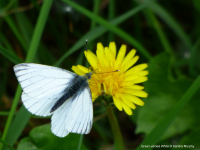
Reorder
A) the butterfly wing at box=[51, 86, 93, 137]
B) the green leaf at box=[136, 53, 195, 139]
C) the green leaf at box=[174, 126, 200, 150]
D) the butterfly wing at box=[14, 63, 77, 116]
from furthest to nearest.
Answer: the green leaf at box=[136, 53, 195, 139] → the green leaf at box=[174, 126, 200, 150] → the butterfly wing at box=[14, 63, 77, 116] → the butterfly wing at box=[51, 86, 93, 137]

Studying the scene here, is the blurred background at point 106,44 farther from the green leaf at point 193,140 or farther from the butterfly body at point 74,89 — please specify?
the butterfly body at point 74,89

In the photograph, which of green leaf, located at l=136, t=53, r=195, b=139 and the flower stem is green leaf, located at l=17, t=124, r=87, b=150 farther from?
green leaf, located at l=136, t=53, r=195, b=139

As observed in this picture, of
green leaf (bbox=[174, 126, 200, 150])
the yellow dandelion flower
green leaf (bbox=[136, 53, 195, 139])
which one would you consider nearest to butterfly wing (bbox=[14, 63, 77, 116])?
the yellow dandelion flower

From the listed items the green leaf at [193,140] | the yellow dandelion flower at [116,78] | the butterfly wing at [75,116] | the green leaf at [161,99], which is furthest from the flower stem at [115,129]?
the green leaf at [193,140]

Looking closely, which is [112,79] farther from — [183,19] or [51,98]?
[183,19]

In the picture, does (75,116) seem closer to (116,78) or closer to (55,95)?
(55,95)

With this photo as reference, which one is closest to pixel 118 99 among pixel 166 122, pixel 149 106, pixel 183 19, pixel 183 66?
pixel 166 122
